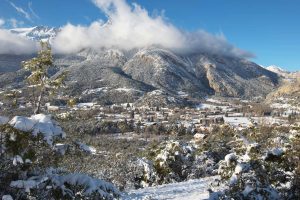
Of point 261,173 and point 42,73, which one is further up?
point 42,73

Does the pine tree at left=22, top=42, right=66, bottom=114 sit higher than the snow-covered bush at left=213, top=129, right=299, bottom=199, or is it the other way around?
the pine tree at left=22, top=42, right=66, bottom=114

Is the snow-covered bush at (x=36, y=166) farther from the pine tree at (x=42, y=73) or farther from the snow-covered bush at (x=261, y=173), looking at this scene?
the snow-covered bush at (x=261, y=173)

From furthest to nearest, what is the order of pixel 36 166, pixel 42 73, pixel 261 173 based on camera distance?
pixel 261 173, pixel 42 73, pixel 36 166

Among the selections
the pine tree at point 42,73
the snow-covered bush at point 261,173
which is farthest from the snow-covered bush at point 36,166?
the snow-covered bush at point 261,173

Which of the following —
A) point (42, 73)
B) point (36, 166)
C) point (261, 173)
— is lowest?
point (261, 173)

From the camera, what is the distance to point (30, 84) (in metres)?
13.3

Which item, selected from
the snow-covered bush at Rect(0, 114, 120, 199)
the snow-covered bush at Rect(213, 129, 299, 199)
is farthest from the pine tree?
the snow-covered bush at Rect(213, 129, 299, 199)

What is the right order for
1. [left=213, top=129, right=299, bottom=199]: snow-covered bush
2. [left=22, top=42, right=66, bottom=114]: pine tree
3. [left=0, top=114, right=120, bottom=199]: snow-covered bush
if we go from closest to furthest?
[left=0, top=114, right=120, bottom=199]: snow-covered bush < [left=22, top=42, right=66, bottom=114]: pine tree < [left=213, top=129, right=299, bottom=199]: snow-covered bush

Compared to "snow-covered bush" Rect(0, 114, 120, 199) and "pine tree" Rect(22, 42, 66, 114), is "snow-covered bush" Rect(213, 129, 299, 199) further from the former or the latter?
"pine tree" Rect(22, 42, 66, 114)

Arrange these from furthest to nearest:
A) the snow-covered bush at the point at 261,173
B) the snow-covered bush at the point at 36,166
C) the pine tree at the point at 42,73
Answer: the snow-covered bush at the point at 261,173, the pine tree at the point at 42,73, the snow-covered bush at the point at 36,166

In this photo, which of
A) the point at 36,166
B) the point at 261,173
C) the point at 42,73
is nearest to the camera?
the point at 36,166

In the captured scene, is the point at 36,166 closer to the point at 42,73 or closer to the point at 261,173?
the point at 42,73

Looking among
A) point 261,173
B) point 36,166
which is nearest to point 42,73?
point 36,166

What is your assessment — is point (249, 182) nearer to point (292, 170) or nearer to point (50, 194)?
point (292, 170)
